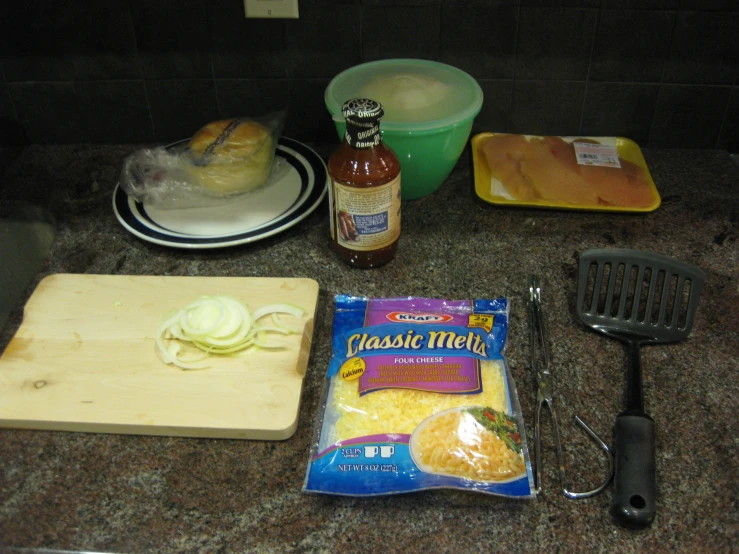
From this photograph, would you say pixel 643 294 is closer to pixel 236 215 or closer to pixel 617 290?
pixel 617 290

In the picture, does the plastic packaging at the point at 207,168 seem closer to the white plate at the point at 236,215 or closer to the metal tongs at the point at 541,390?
the white plate at the point at 236,215

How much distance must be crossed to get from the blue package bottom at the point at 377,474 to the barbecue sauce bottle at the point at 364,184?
28 cm

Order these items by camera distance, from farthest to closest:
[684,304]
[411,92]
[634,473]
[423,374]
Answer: [411,92] < [684,304] < [423,374] < [634,473]

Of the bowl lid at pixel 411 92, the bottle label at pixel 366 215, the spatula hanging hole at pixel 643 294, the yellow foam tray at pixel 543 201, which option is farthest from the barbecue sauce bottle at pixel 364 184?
the spatula hanging hole at pixel 643 294

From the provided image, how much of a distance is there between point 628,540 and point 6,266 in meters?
0.86

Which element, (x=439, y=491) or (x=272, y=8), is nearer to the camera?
(x=439, y=491)

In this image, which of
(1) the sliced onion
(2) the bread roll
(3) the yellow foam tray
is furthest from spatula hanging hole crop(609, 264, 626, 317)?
(2) the bread roll

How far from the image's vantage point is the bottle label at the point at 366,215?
80 centimetres

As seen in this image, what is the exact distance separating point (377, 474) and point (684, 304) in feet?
1.53

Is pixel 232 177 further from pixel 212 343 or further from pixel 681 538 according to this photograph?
pixel 681 538

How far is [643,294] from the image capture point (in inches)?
33.3

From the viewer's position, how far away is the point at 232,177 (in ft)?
3.19

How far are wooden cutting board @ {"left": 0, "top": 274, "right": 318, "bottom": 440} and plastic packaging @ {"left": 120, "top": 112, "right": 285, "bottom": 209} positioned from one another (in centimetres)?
18

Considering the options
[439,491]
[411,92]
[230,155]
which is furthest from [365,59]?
[439,491]
